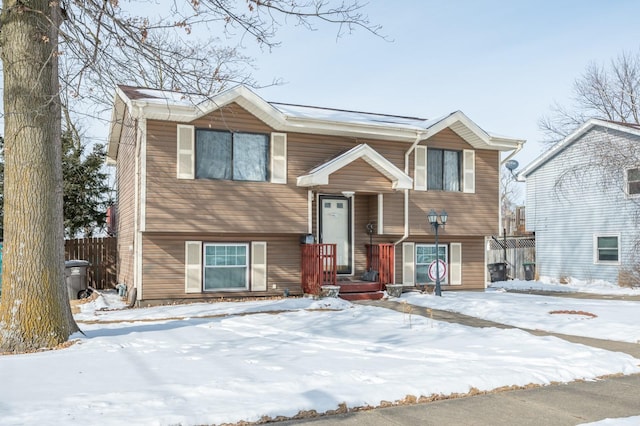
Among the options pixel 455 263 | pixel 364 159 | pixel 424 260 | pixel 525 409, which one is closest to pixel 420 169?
pixel 364 159

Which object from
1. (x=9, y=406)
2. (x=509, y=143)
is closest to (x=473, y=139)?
(x=509, y=143)

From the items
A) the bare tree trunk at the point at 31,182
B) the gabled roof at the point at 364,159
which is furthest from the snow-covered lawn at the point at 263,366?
the gabled roof at the point at 364,159

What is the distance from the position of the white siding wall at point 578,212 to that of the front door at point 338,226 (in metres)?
11.5

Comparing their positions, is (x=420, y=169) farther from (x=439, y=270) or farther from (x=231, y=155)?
(x=231, y=155)

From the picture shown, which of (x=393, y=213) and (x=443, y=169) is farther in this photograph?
(x=443, y=169)

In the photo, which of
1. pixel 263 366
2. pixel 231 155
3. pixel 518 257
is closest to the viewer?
pixel 263 366

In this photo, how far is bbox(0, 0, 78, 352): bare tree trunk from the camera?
7.43 meters

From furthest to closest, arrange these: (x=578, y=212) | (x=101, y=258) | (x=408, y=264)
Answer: (x=578, y=212)
(x=101, y=258)
(x=408, y=264)

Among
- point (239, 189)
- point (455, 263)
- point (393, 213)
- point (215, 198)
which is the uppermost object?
point (239, 189)

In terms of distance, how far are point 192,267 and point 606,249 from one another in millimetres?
15822

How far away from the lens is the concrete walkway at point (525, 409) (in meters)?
4.82

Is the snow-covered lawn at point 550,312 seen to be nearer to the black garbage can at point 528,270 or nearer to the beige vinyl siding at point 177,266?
the beige vinyl siding at point 177,266

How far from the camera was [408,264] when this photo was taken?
15617 millimetres

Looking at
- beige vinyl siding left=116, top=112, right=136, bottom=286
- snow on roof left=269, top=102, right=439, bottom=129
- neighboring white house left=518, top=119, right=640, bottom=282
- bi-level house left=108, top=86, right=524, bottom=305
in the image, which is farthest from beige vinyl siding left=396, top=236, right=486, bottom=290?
beige vinyl siding left=116, top=112, right=136, bottom=286
